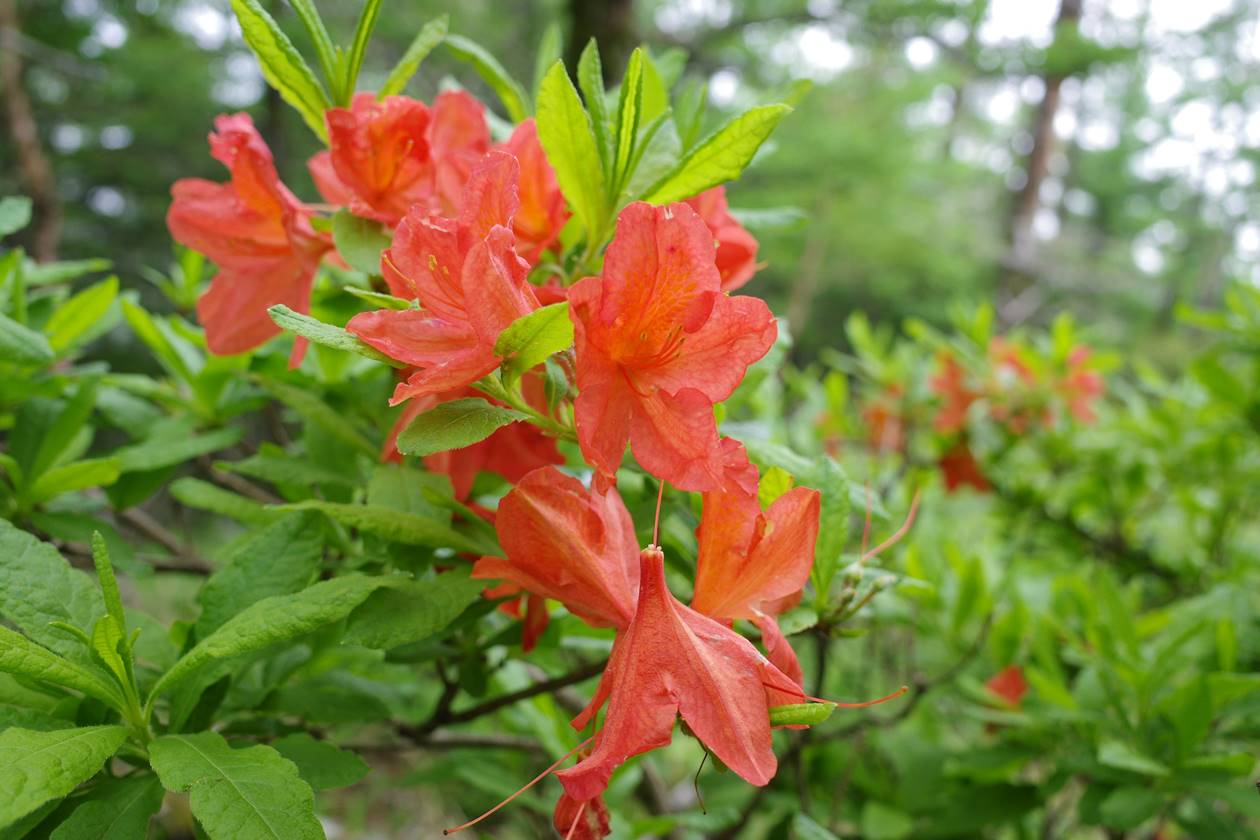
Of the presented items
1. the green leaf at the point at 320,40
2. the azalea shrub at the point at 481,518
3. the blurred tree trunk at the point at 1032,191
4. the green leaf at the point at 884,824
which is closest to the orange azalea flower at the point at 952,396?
the azalea shrub at the point at 481,518

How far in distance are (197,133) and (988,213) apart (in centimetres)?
1579

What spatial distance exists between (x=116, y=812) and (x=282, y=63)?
0.50 meters

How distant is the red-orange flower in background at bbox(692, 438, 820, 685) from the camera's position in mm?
537

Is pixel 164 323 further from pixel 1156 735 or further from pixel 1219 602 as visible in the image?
pixel 1219 602

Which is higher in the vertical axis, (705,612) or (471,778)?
(705,612)

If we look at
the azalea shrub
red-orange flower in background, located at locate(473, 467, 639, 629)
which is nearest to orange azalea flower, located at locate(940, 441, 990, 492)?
the azalea shrub

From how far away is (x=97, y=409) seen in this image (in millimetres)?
971

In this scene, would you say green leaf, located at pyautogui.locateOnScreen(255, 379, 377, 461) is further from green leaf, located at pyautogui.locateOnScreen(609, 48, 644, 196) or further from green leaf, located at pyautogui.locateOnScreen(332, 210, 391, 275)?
green leaf, located at pyautogui.locateOnScreen(609, 48, 644, 196)

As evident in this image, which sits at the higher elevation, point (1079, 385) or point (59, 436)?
point (59, 436)

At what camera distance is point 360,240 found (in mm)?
622

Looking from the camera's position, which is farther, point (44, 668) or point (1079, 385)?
point (1079, 385)

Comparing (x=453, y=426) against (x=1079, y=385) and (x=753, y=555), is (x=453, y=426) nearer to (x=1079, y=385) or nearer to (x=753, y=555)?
→ (x=753, y=555)

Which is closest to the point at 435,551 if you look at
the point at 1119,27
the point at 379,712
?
the point at 379,712

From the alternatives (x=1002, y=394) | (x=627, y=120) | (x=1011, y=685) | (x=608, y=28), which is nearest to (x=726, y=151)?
(x=627, y=120)
